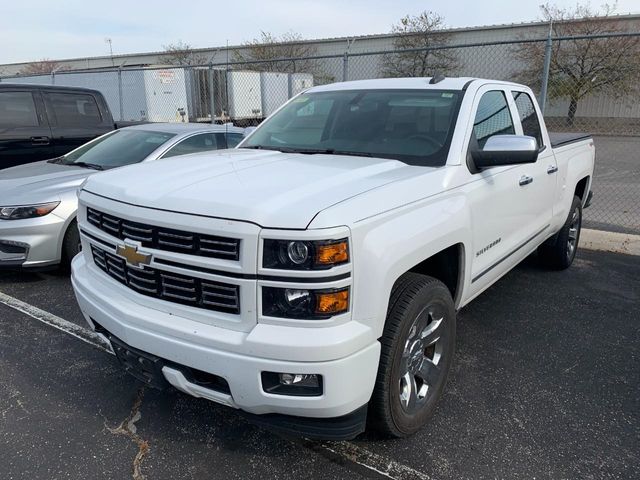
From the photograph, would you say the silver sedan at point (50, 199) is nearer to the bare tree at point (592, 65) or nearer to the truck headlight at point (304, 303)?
the truck headlight at point (304, 303)

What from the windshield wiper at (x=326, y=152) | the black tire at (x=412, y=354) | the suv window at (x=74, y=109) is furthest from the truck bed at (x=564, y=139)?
the suv window at (x=74, y=109)

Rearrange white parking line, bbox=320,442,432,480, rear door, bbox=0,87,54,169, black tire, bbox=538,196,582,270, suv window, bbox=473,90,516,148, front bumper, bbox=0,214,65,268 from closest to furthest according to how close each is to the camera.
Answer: white parking line, bbox=320,442,432,480, suv window, bbox=473,90,516,148, front bumper, bbox=0,214,65,268, black tire, bbox=538,196,582,270, rear door, bbox=0,87,54,169

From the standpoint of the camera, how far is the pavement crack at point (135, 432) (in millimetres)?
2531

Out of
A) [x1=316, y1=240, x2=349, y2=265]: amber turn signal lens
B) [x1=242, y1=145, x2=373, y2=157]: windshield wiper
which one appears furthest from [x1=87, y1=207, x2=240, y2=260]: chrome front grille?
[x1=242, y1=145, x2=373, y2=157]: windshield wiper

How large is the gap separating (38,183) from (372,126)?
3.45 m

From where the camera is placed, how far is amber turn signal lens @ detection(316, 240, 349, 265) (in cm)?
204

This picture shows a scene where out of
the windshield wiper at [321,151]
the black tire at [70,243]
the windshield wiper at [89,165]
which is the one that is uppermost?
the windshield wiper at [321,151]

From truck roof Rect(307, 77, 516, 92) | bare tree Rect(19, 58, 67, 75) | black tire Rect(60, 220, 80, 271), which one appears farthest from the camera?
bare tree Rect(19, 58, 67, 75)

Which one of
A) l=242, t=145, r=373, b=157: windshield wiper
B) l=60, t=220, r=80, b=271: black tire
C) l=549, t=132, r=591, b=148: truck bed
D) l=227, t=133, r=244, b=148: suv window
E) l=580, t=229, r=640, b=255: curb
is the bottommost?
l=580, t=229, r=640, b=255: curb

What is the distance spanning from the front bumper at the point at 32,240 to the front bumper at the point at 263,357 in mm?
2934

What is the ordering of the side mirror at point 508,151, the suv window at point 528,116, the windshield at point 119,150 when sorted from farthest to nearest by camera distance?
the windshield at point 119,150, the suv window at point 528,116, the side mirror at point 508,151

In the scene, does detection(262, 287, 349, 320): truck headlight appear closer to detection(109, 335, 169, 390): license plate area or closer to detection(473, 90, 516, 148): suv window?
detection(109, 335, 169, 390): license plate area

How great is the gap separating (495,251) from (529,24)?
29.9m

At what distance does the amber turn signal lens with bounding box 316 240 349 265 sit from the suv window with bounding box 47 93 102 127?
22.7ft
